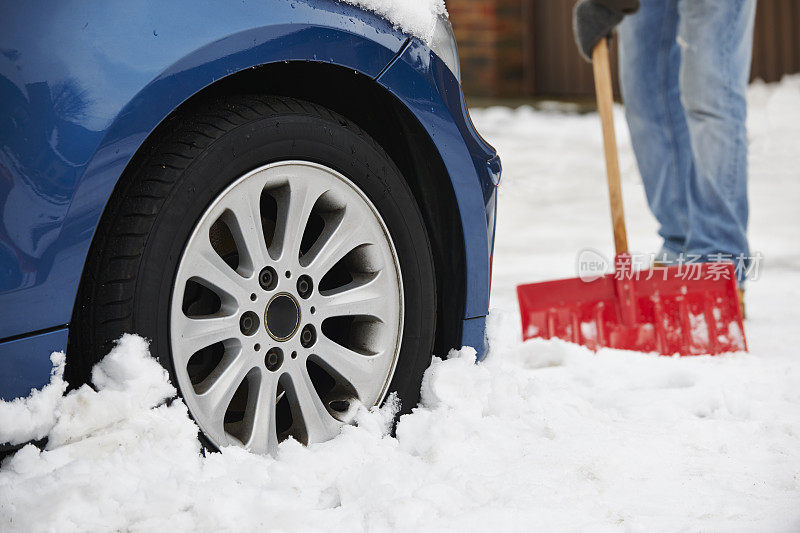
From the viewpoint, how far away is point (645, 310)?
3156 millimetres

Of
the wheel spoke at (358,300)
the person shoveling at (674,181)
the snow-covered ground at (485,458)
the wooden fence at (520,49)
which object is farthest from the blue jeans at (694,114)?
the wooden fence at (520,49)

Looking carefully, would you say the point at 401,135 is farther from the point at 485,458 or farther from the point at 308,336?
the point at 485,458

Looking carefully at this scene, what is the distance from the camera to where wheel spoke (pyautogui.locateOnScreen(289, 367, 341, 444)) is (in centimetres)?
188

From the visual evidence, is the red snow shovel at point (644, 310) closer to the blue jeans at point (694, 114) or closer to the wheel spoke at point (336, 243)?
the blue jeans at point (694, 114)

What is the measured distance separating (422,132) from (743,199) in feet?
6.39

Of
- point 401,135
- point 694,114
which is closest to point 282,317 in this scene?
point 401,135

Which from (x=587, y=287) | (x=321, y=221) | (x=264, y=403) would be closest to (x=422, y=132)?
(x=321, y=221)

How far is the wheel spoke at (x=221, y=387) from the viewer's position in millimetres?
1758

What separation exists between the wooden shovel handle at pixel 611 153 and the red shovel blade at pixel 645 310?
29cm

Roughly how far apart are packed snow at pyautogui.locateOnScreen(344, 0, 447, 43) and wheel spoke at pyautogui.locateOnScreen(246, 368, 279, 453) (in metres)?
0.76

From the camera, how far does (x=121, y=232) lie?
1.63 metres

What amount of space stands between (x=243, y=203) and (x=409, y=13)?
0.55m

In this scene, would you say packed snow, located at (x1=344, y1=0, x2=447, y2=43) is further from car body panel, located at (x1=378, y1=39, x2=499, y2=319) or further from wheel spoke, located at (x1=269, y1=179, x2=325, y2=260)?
wheel spoke, located at (x1=269, y1=179, x2=325, y2=260)

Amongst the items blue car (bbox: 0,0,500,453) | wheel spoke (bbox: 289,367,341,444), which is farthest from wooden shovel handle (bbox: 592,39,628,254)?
wheel spoke (bbox: 289,367,341,444)
